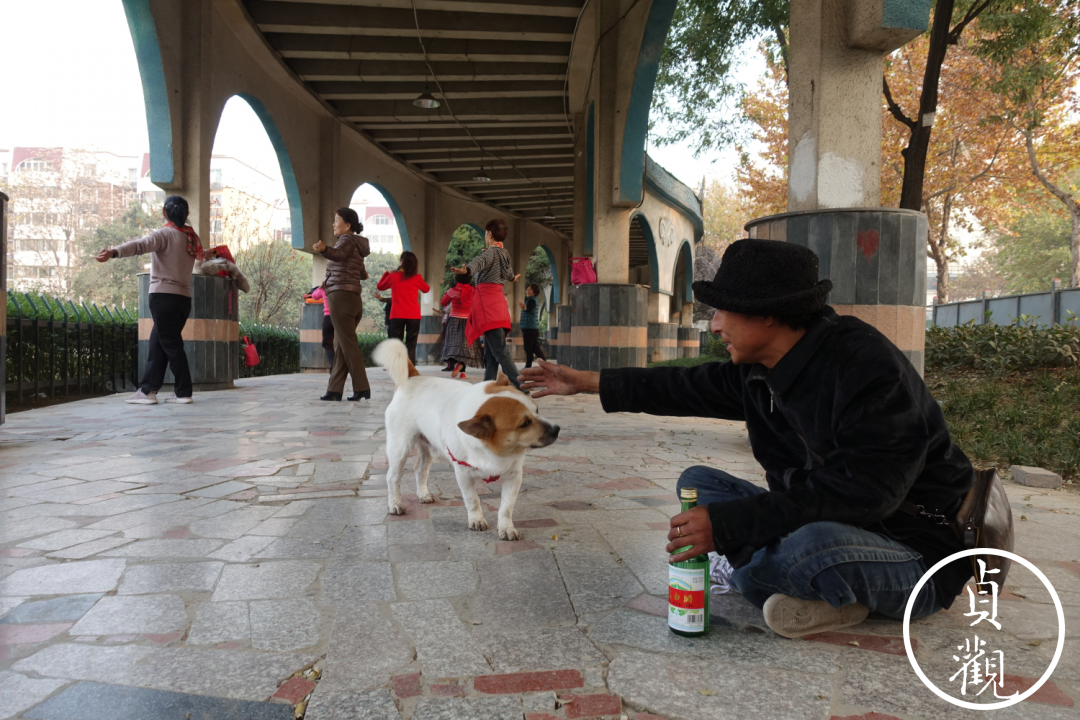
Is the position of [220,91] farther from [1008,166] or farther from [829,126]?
[1008,166]

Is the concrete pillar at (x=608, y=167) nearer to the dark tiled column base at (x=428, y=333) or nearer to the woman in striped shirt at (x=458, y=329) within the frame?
the woman in striped shirt at (x=458, y=329)

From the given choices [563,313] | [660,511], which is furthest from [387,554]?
[563,313]

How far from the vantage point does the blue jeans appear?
6.21ft

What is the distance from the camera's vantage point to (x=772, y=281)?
1948 mm

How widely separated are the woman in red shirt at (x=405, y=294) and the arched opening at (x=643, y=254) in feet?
23.8

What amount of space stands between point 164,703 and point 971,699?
6.51 ft

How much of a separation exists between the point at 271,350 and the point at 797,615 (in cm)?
1582

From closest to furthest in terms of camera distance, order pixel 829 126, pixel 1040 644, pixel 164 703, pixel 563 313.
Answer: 1. pixel 164 703
2. pixel 1040 644
3. pixel 829 126
4. pixel 563 313

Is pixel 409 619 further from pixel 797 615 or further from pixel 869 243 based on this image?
pixel 869 243

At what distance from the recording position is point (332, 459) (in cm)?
486

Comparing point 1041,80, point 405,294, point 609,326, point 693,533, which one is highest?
point 1041,80

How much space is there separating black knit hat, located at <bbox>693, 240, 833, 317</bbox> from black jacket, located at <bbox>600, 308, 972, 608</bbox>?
5.2 inches

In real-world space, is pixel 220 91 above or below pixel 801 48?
above

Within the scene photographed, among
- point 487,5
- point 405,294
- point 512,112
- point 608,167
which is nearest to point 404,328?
point 405,294
